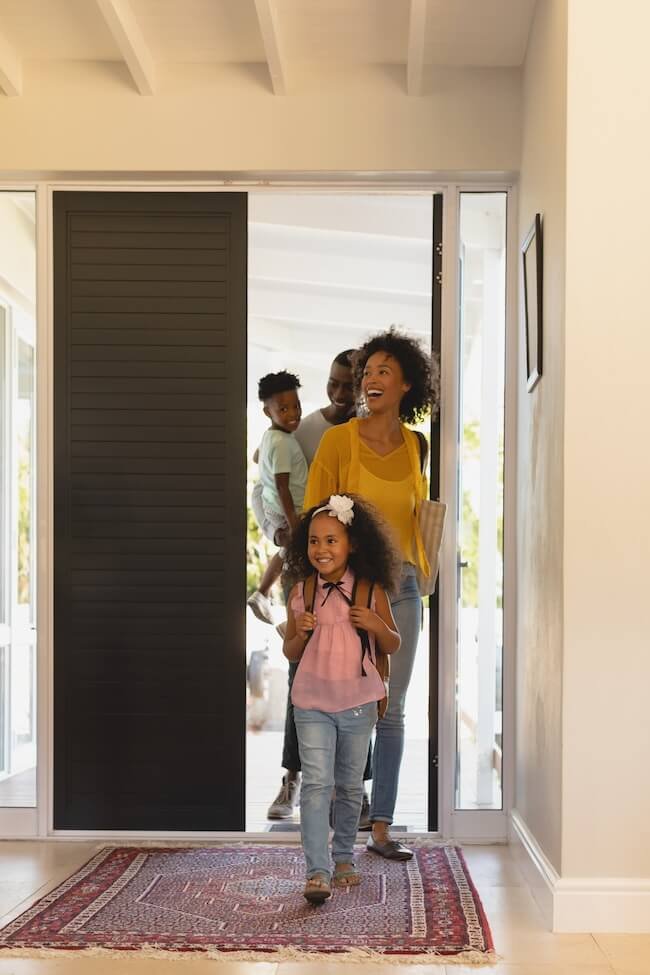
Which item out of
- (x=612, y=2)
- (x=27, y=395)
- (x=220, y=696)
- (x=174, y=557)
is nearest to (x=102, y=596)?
(x=174, y=557)

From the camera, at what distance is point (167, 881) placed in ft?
10.4

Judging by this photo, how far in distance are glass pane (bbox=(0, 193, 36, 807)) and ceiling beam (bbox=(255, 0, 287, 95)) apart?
2.89ft

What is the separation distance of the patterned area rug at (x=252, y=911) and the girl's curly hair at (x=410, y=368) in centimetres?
130

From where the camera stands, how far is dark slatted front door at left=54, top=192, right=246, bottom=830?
366cm

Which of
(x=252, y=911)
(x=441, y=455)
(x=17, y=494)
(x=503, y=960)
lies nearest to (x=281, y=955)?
(x=252, y=911)

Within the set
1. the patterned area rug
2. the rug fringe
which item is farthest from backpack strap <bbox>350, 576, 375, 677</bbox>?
the rug fringe

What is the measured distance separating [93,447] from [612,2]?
1953 millimetres

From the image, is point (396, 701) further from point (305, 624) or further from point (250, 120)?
point (250, 120)

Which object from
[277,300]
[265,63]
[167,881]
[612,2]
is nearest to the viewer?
[612,2]

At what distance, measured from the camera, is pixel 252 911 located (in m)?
2.88

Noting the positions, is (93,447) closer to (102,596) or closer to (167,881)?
(102,596)

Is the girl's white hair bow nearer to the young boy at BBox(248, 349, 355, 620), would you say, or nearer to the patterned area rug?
the young boy at BBox(248, 349, 355, 620)

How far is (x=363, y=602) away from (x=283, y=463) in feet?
3.06

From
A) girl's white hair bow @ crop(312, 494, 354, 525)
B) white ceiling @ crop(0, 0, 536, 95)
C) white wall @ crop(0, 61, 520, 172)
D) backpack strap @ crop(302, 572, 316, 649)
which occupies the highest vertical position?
white ceiling @ crop(0, 0, 536, 95)
